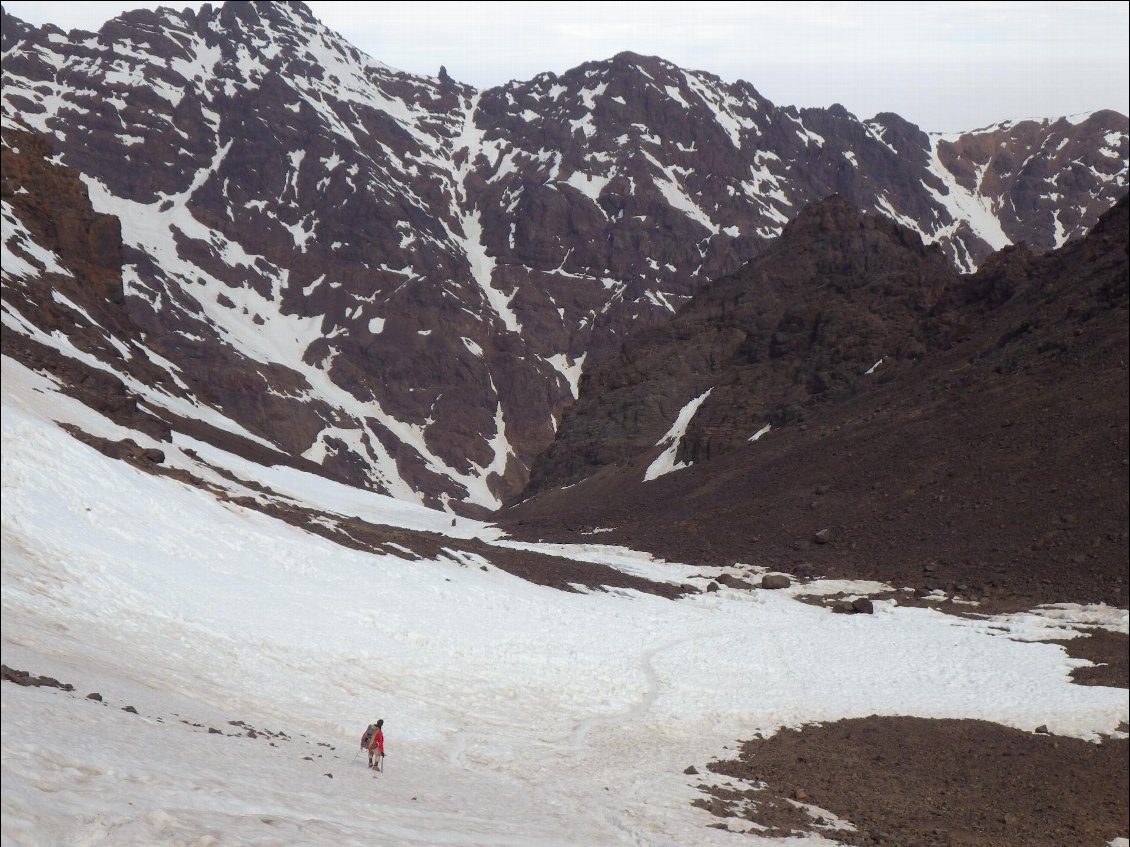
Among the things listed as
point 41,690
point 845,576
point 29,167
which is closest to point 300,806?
point 41,690

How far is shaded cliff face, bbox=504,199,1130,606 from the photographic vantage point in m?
51.8

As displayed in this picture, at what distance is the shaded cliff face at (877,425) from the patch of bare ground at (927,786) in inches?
769

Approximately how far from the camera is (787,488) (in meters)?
65.6

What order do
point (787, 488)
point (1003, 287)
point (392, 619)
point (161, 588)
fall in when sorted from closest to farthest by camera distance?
point (161, 588), point (392, 619), point (787, 488), point (1003, 287)

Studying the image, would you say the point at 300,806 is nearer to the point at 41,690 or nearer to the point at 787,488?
the point at 41,690

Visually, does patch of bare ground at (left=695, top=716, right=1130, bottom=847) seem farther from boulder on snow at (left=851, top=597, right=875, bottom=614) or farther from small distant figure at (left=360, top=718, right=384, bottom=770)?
boulder on snow at (left=851, top=597, right=875, bottom=614)

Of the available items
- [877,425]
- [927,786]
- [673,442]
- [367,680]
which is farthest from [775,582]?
[673,442]

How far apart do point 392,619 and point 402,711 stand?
5.48 m

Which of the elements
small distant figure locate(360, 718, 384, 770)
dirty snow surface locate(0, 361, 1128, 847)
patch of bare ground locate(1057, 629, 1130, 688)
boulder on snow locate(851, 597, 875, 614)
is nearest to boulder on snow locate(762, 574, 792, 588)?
boulder on snow locate(851, 597, 875, 614)

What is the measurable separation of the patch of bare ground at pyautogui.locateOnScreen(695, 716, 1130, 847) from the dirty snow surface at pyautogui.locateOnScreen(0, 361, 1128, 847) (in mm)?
1182

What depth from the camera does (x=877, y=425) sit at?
69.2 meters

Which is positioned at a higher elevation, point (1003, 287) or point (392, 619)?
point (1003, 287)

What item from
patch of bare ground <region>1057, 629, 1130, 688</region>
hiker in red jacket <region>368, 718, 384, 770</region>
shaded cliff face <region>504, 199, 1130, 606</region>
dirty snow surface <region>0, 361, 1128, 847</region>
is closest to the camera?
dirty snow surface <region>0, 361, 1128, 847</region>

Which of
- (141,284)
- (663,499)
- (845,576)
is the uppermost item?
(141,284)
